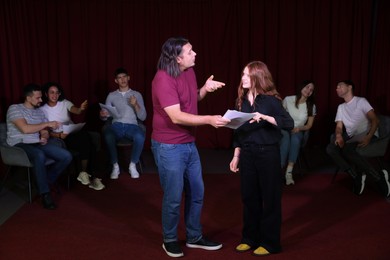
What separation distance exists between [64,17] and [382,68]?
14.2 ft

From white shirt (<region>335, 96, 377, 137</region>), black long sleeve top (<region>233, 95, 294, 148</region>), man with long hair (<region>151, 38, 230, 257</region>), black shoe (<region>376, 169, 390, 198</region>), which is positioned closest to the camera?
man with long hair (<region>151, 38, 230, 257</region>)

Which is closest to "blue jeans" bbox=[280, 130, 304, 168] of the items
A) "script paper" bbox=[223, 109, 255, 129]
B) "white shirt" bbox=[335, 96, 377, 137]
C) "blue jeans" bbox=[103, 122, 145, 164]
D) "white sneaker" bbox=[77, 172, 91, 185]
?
"white shirt" bbox=[335, 96, 377, 137]

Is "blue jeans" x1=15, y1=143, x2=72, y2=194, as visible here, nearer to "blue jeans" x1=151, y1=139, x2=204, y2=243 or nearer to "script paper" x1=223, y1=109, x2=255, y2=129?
"blue jeans" x1=151, y1=139, x2=204, y2=243

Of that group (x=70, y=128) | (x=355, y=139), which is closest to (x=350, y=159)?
(x=355, y=139)

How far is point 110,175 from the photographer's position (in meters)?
5.48

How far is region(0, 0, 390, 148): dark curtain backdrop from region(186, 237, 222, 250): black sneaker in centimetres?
362

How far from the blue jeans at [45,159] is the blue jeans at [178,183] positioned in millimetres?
1669

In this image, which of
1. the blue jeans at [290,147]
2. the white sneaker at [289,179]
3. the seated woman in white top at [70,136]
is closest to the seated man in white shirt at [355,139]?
the blue jeans at [290,147]

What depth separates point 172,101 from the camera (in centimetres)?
296

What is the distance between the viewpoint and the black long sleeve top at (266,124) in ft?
10.2

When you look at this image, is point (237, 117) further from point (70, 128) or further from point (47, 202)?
point (70, 128)

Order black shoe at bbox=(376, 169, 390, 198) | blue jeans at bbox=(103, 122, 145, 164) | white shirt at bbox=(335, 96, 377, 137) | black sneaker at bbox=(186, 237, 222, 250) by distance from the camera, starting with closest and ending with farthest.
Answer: black sneaker at bbox=(186, 237, 222, 250)
black shoe at bbox=(376, 169, 390, 198)
white shirt at bbox=(335, 96, 377, 137)
blue jeans at bbox=(103, 122, 145, 164)

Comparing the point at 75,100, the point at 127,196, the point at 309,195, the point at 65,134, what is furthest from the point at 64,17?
the point at 309,195

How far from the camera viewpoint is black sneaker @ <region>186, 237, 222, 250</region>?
3.46 m
